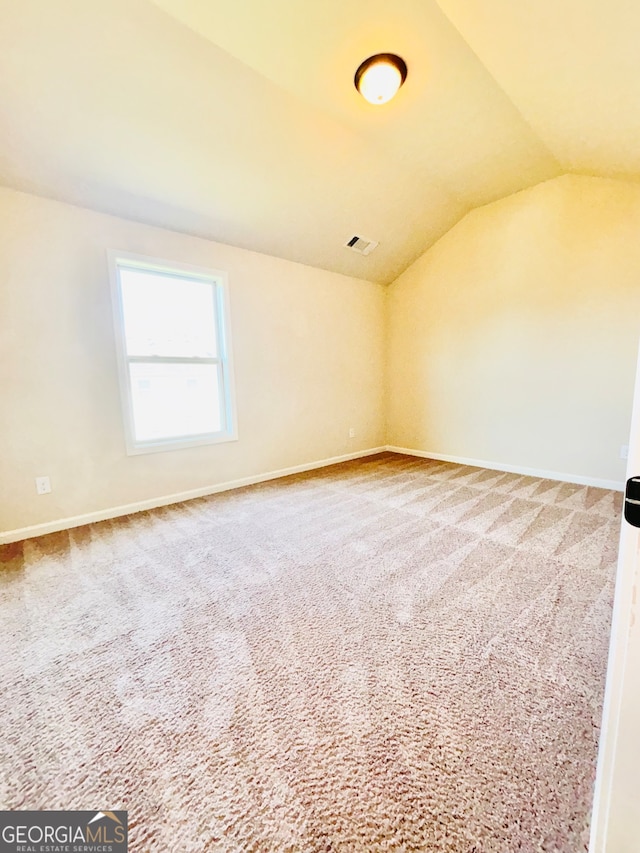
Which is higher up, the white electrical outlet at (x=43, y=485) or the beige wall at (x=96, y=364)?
the beige wall at (x=96, y=364)

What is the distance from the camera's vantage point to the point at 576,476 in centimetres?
322

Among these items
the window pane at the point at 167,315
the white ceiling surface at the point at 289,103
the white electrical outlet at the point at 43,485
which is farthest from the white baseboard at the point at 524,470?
the white electrical outlet at the point at 43,485

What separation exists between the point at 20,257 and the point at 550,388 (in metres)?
4.47

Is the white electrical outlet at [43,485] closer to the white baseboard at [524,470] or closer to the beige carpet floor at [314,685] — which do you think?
the beige carpet floor at [314,685]

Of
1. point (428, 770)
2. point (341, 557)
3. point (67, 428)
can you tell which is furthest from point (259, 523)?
point (428, 770)

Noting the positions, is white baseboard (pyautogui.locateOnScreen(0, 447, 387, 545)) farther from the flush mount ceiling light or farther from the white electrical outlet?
the flush mount ceiling light

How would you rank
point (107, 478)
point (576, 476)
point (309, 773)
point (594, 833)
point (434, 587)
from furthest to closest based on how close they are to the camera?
1. point (576, 476)
2. point (107, 478)
3. point (434, 587)
4. point (309, 773)
5. point (594, 833)

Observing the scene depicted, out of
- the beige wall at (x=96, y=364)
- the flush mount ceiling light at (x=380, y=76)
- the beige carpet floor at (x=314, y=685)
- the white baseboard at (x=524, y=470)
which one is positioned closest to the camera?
the beige carpet floor at (x=314, y=685)

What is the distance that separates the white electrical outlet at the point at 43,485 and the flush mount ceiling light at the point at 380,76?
3256mm

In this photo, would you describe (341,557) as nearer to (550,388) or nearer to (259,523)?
(259,523)

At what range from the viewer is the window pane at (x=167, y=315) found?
9.04 ft

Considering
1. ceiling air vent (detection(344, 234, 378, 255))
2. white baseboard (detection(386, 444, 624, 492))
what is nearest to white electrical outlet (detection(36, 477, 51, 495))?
ceiling air vent (detection(344, 234, 378, 255))

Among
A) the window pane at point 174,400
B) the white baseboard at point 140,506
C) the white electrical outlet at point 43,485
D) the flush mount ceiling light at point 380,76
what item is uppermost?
the flush mount ceiling light at point 380,76

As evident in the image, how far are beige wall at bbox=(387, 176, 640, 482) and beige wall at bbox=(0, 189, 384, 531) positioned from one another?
1532mm
